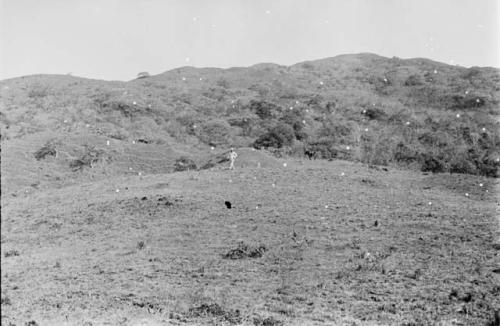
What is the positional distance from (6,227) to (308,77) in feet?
222

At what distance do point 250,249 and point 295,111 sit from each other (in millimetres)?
42706

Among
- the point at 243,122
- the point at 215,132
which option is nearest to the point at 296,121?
the point at 243,122

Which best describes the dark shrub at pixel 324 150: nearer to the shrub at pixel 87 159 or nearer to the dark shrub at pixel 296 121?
the dark shrub at pixel 296 121

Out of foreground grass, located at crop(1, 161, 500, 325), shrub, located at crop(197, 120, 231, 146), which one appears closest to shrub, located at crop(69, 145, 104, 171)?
foreground grass, located at crop(1, 161, 500, 325)

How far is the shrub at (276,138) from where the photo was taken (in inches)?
1922

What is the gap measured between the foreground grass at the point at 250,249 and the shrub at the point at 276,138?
16.6 meters

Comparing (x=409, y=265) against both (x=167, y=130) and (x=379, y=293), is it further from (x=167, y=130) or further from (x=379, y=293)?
(x=167, y=130)

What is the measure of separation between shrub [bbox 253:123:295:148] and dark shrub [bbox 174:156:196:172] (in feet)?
31.3

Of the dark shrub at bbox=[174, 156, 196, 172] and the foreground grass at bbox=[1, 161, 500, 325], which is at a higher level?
the dark shrub at bbox=[174, 156, 196, 172]

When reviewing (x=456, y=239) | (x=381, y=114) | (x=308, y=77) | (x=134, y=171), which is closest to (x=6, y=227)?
(x=134, y=171)

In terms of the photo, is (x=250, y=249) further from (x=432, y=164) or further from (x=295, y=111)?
(x=295, y=111)

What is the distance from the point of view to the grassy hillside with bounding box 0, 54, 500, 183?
48344 millimetres

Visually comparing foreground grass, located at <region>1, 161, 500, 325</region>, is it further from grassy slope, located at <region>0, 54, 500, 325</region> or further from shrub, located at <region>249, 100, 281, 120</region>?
shrub, located at <region>249, 100, 281, 120</region>

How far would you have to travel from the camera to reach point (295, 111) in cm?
6075
